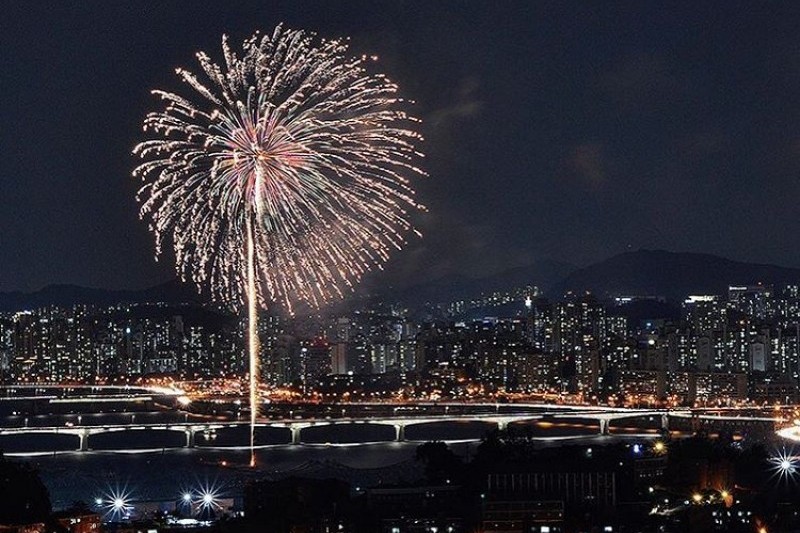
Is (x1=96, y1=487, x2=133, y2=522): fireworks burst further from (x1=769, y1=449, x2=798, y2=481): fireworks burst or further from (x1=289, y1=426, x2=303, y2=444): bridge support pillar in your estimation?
(x1=289, y1=426, x2=303, y2=444): bridge support pillar

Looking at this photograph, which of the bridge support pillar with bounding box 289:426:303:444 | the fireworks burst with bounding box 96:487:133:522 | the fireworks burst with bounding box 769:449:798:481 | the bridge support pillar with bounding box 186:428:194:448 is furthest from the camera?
the bridge support pillar with bounding box 289:426:303:444

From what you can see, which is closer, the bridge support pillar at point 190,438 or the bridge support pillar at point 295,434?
the bridge support pillar at point 190,438

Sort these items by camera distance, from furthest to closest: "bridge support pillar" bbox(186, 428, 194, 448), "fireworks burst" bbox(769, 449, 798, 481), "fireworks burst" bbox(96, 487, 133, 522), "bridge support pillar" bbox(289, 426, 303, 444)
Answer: "bridge support pillar" bbox(289, 426, 303, 444) → "bridge support pillar" bbox(186, 428, 194, 448) → "fireworks burst" bbox(769, 449, 798, 481) → "fireworks burst" bbox(96, 487, 133, 522)

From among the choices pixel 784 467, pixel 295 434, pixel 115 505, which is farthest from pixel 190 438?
pixel 784 467

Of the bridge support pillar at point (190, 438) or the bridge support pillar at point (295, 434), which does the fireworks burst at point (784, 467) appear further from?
the bridge support pillar at point (190, 438)

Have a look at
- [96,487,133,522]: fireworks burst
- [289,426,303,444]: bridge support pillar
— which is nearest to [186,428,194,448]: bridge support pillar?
[289,426,303,444]: bridge support pillar

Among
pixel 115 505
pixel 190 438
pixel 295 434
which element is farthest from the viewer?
pixel 295 434

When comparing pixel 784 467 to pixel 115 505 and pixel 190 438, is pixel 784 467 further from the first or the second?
pixel 190 438

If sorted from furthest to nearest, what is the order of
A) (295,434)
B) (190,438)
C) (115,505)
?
(295,434) < (190,438) < (115,505)

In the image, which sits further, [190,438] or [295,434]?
[295,434]

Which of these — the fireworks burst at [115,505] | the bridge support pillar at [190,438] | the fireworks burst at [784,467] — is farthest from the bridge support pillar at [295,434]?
the fireworks burst at [784,467]

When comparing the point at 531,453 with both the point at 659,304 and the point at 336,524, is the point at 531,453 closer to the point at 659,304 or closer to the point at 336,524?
the point at 336,524
